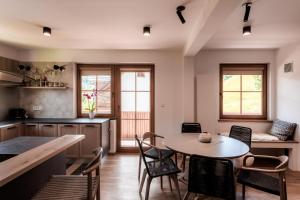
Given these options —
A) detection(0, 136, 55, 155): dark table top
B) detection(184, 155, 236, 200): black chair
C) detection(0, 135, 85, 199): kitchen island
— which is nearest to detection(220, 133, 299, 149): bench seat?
detection(184, 155, 236, 200): black chair

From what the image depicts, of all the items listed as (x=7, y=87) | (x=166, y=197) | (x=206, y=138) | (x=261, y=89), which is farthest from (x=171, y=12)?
(x=7, y=87)

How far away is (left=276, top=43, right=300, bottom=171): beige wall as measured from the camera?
3.58 m

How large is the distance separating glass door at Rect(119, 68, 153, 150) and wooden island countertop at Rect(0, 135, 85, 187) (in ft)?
8.74

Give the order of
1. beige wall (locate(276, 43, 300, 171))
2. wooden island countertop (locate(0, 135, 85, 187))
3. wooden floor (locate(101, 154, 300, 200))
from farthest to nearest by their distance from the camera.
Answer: beige wall (locate(276, 43, 300, 171)), wooden floor (locate(101, 154, 300, 200)), wooden island countertop (locate(0, 135, 85, 187))

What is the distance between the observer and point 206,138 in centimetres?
270

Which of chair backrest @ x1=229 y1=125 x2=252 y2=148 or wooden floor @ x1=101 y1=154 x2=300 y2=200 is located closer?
wooden floor @ x1=101 y1=154 x2=300 y2=200

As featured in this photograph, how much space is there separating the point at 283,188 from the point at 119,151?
135 inches

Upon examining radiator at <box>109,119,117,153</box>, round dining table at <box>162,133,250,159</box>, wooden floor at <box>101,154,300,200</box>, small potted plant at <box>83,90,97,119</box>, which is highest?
small potted plant at <box>83,90,97,119</box>

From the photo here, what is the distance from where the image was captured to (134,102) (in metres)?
4.61

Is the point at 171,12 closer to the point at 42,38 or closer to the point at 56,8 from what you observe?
the point at 56,8

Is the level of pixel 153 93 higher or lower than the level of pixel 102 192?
higher

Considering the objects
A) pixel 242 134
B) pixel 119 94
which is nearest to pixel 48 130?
pixel 119 94

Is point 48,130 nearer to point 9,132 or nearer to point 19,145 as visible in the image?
point 9,132

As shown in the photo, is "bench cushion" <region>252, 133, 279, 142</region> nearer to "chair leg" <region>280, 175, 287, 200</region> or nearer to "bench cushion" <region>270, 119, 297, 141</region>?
"bench cushion" <region>270, 119, 297, 141</region>
